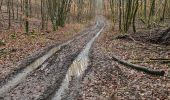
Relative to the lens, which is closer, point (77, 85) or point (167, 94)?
point (167, 94)

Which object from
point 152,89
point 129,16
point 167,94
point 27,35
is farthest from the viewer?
point 129,16

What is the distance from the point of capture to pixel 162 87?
495 inches

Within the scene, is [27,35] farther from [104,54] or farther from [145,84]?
[145,84]

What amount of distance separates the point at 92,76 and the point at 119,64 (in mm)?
3166

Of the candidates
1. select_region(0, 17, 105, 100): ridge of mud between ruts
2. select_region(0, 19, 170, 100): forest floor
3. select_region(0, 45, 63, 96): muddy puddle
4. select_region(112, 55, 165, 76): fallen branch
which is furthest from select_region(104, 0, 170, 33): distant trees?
select_region(0, 17, 105, 100): ridge of mud between ruts

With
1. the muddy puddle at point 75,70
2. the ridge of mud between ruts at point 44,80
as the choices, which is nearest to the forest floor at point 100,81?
the ridge of mud between ruts at point 44,80

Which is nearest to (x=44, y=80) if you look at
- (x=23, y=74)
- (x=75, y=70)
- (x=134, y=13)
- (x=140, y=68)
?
(x=23, y=74)

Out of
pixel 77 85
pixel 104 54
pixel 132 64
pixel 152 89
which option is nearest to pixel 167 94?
pixel 152 89

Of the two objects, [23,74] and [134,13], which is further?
[134,13]

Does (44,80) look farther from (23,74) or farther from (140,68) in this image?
(140,68)

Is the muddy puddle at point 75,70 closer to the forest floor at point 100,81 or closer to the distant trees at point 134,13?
the forest floor at point 100,81

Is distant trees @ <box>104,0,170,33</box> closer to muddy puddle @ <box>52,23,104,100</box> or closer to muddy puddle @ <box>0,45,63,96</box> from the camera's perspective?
muddy puddle @ <box>52,23,104,100</box>

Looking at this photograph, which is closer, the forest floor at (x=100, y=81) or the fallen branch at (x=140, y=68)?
the forest floor at (x=100, y=81)

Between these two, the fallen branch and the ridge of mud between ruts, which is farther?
the fallen branch
